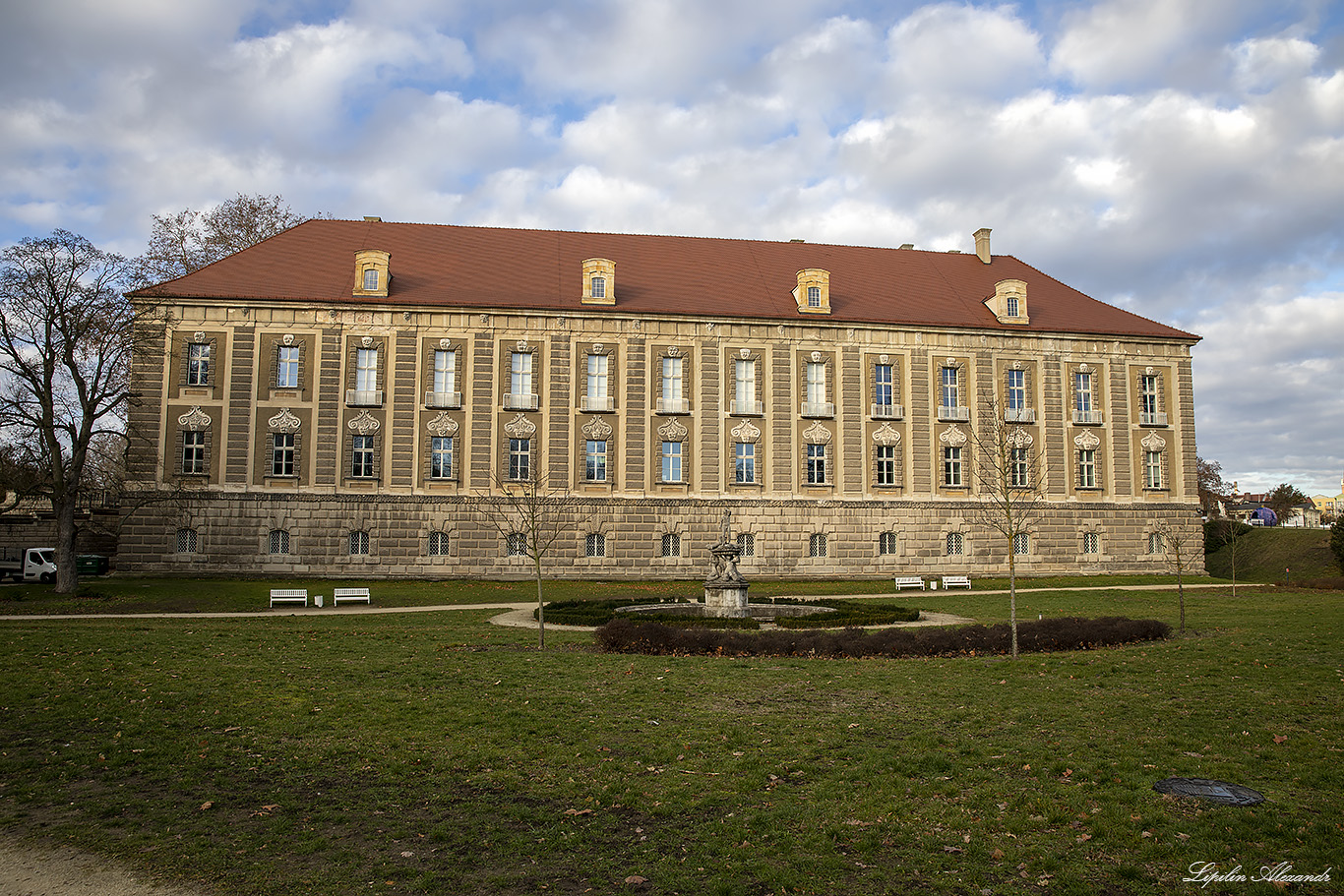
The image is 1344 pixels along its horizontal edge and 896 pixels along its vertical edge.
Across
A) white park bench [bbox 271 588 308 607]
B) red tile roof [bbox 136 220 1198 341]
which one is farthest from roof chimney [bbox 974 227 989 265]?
white park bench [bbox 271 588 308 607]

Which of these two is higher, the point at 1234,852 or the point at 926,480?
the point at 926,480

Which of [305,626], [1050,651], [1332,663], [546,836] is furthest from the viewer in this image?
[305,626]

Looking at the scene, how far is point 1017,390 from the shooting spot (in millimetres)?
47094

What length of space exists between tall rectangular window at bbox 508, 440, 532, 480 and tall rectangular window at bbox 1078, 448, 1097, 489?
29154 mm

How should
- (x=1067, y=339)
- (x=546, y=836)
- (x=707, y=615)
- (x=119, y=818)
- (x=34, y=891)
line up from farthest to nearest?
(x=1067, y=339) < (x=707, y=615) < (x=119, y=818) < (x=546, y=836) < (x=34, y=891)

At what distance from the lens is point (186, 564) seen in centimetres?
3988

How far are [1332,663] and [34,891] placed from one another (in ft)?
57.5

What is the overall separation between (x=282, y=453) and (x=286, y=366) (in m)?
4.23

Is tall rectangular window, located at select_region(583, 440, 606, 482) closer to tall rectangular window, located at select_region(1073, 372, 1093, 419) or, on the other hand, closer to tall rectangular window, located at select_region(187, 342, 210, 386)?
tall rectangular window, located at select_region(187, 342, 210, 386)

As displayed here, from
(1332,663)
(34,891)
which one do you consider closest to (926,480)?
(1332,663)

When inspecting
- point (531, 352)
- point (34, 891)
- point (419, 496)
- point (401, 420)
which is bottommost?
point (34, 891)

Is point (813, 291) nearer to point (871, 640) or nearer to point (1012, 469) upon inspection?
point (1012, 469)

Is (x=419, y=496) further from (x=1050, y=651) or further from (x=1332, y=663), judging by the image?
(x=1332, y=663)

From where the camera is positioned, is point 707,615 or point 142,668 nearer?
point 142,668
